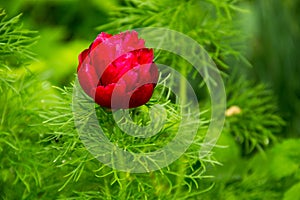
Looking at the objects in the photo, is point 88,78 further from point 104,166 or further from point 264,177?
point 264,177

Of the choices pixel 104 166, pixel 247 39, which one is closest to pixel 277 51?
pixel 247 39

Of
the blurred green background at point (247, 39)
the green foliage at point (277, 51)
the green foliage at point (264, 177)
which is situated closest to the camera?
A: the green foliage at point (264, 177)

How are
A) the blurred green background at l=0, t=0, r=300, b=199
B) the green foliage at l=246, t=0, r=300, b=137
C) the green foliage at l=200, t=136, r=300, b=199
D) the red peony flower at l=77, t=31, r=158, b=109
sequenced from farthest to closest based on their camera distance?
the green foliage at l=246, t=0, r=300, b=137 → the blurred green background at l=0, t=0, r=300, b=199 → the green foliage at l=200, t=136, r=300, b=199 → the red peony flower at l=77, t=31, r=158, b=109

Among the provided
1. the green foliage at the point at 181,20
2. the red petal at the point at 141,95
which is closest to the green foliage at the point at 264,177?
the green foliage at the point at 181,20

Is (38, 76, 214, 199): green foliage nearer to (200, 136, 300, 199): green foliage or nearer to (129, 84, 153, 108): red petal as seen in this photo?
(129, 84, 153, 108): red petal

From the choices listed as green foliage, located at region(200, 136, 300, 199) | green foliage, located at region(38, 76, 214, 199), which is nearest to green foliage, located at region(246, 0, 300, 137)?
green foliage, located at region(200, 136, 300, 199)

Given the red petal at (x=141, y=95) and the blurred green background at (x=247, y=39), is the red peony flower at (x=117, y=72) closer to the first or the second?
the red petal at (x=141, y=95)

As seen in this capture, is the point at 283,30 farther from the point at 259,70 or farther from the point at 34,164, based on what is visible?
the point at 34,164

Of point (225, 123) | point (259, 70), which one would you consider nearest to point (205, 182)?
point (225, 123)
